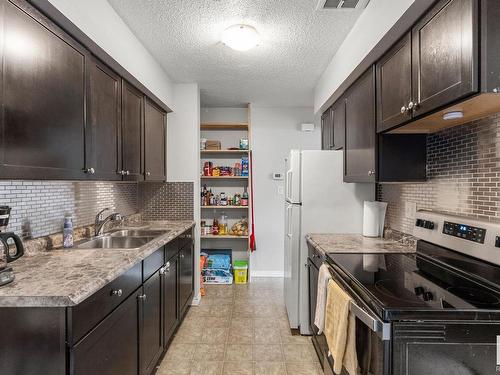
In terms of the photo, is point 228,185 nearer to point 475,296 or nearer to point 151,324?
point 151,324

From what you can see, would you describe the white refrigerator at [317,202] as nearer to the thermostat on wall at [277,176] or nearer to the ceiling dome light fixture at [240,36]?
the ceiling dome light fixture at [240,36]

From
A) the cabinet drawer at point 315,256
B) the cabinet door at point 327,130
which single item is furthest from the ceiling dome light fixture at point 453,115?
the cabinet door at point 327,130

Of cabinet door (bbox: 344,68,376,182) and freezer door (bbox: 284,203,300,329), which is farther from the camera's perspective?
freezer door (bbox: 284,203,300,329)

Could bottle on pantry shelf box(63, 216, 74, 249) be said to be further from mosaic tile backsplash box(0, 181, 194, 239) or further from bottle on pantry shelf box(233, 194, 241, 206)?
bottle on pantry shelf box(233, 194, 241, 206)

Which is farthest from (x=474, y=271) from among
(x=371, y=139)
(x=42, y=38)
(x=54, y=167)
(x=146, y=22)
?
(x=146, y=22)

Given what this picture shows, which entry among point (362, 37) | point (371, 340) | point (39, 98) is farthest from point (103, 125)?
point (371, 340)

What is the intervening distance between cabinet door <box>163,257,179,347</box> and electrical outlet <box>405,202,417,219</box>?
1.82m

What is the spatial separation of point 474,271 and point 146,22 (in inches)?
96.2

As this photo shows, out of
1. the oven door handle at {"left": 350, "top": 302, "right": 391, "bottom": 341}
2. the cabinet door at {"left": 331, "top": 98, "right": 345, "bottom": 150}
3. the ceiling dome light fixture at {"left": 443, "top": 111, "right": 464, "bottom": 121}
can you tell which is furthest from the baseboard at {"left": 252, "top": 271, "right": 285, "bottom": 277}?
the ceiling dome light fixture at {"left": 443, "top": 111, "right": 464, "bottom": 121}

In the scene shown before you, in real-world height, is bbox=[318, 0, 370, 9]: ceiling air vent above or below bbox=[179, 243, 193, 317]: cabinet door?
above

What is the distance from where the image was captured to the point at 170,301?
2.44 meters

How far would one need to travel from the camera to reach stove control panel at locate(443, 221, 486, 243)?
1435 millimetres

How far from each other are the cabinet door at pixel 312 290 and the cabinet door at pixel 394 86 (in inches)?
46.5

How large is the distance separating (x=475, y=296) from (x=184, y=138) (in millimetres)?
2864
